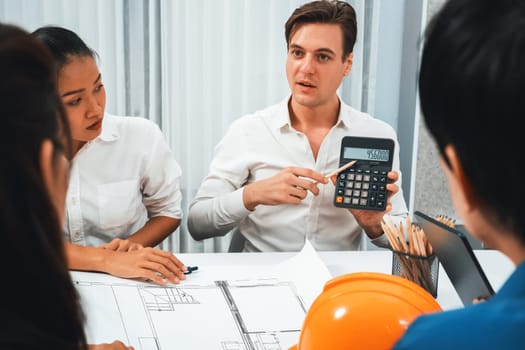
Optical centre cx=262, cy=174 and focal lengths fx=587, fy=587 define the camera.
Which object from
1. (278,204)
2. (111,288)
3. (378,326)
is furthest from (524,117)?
(278,204)

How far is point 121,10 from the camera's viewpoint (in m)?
1.92

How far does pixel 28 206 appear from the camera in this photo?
1.45 ft

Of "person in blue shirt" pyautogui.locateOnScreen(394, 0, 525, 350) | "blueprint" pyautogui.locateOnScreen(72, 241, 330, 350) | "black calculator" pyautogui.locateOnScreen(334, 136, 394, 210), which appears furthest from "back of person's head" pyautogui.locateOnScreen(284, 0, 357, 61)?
"person in blue shirt" pyautogui.locateOnScreen(394, 0, 525, 350)

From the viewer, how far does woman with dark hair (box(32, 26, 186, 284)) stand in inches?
44.6

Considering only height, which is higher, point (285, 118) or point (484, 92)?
point (484, 92)

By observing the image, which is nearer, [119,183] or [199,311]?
[199,311]

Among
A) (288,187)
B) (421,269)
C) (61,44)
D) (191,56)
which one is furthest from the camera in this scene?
(191,56)

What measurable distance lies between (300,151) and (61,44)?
0.61 metres

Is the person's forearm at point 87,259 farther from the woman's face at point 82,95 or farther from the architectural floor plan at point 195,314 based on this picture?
the woman's face at point 82,95

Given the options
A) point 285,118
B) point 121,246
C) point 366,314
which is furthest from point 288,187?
point 366,314

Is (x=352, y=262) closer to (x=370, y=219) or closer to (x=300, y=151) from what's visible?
(x=370, y=219)

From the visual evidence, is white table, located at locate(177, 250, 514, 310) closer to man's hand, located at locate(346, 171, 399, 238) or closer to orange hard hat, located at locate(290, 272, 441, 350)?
man's hand, located at locate(346, 171, 399, 238)

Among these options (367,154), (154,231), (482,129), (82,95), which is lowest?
(154,231)

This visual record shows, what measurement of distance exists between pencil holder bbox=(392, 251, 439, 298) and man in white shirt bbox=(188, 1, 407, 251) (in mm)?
372
